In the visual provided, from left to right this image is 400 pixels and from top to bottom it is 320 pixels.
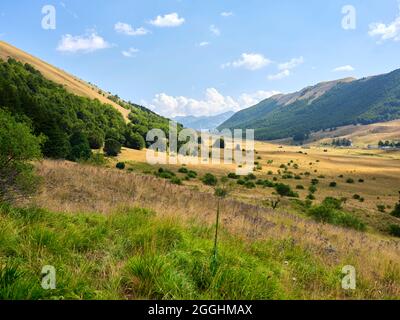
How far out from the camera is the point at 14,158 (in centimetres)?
805

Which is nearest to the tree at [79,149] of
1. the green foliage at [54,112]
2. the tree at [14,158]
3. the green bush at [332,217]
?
the green foliage at [54,112]

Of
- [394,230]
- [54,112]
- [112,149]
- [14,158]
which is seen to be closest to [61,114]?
[54,112]

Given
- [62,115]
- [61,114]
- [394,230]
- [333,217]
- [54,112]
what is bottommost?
[394,230]

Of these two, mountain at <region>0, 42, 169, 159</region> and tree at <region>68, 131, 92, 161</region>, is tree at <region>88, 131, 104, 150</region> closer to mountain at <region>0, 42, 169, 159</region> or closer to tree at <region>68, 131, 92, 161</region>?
mountain at <region>0, 42, 169, 159</region>

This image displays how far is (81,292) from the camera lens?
148 inches

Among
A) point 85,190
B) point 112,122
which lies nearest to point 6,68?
point 112,122

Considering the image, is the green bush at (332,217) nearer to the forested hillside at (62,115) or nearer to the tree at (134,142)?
the forested hillside at (62,115)

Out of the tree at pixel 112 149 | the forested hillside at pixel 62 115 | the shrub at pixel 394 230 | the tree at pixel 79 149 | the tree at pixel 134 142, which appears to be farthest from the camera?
the tree at pixel 134 142

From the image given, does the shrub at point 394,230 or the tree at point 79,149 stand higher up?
the tree at point 79,149

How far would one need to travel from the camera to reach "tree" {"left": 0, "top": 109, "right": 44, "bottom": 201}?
7.77 metres

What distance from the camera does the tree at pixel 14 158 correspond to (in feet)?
25.5

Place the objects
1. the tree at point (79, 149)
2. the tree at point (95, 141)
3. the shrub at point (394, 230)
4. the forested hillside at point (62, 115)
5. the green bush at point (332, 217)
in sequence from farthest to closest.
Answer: the tree at point (95, 141) < the tree at point (79, 149) < the forested hillside at point (62, 115) < the shrub at point (394, 230) < the green bush at point (332, 217)

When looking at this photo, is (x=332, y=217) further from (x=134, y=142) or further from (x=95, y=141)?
(x=134, y=142)
